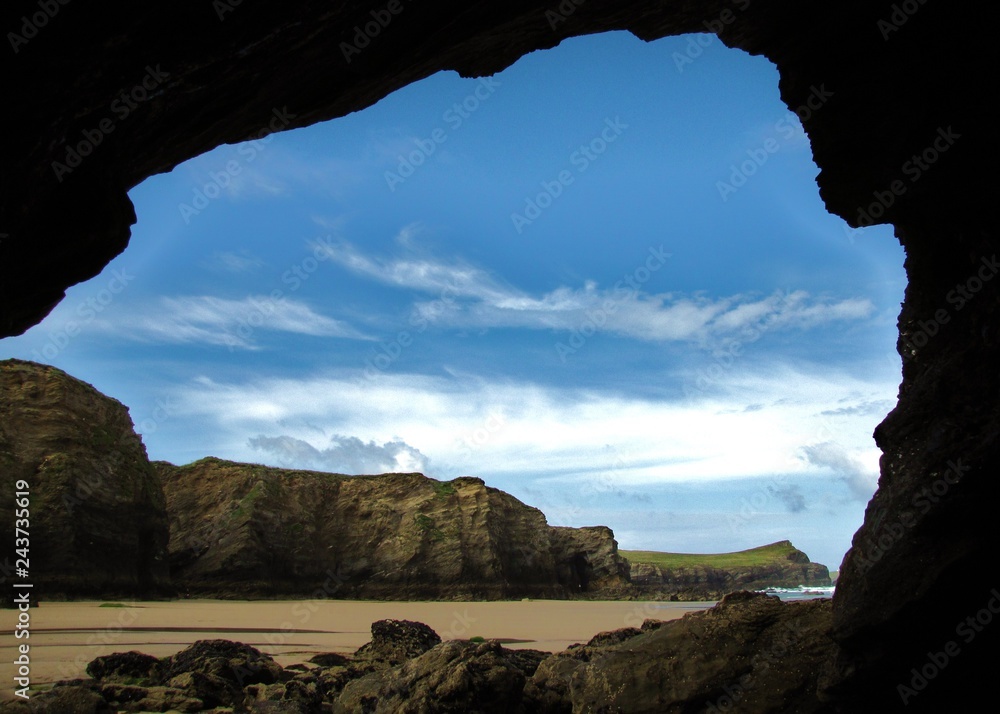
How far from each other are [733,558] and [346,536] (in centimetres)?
8740

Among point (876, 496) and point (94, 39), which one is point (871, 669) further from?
point (94, 39)

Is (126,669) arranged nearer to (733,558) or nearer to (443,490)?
(443,490)

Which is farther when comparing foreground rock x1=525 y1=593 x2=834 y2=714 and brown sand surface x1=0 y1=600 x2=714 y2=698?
brown sand surface x1=0 y1=600 x2=714 y2=698

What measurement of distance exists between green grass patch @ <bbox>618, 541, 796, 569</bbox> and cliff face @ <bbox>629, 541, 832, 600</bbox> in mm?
645

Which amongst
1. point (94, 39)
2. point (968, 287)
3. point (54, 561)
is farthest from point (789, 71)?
point (54, 561)

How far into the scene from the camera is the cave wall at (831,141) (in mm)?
3867

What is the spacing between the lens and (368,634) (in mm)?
12492

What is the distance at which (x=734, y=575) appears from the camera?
86250 millimetres

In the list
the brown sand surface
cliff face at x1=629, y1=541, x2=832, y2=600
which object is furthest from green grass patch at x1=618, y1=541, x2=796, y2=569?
the brown sand surface

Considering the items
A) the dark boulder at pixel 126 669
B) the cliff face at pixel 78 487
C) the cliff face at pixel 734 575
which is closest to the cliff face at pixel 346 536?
the cliff face at pixel 78 487

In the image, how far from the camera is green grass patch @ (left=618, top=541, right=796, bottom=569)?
9746 centimetres

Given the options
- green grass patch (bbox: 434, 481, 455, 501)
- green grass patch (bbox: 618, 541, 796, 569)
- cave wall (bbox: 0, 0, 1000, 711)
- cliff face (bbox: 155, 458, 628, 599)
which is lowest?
green grass patch (bbox: 618, 541, 796, 569)

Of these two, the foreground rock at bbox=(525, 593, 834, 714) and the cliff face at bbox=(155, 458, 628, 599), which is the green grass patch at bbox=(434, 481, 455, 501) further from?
the foreground rock at bbox=(525, 593, 834, 714)

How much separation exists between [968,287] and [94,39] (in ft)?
19.0
